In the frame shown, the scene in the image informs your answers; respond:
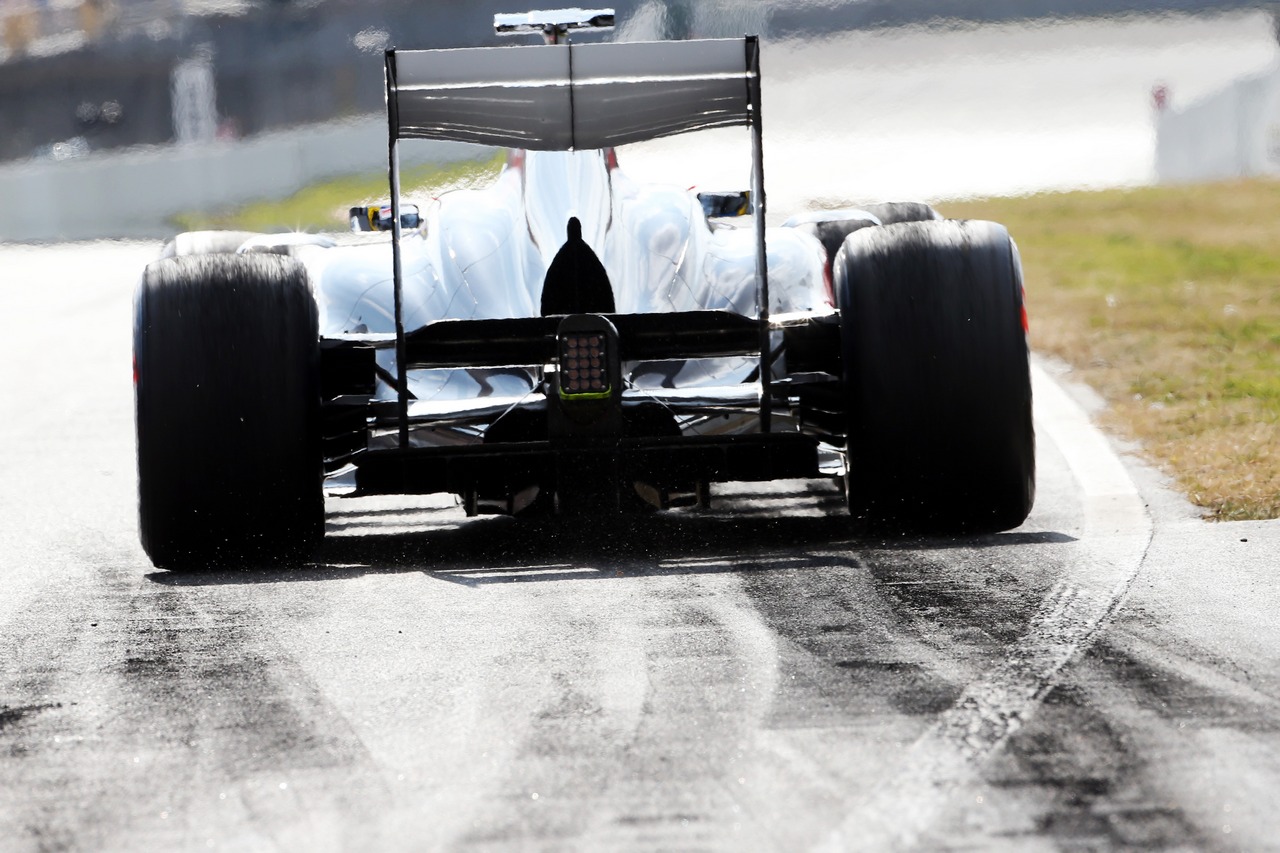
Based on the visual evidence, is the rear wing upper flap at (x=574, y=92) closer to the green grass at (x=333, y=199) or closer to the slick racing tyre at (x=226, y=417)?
the green grass at (x=333, y=199)

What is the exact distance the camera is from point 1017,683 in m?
4.96

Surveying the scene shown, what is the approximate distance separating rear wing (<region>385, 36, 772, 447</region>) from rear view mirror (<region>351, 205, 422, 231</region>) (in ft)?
2.38

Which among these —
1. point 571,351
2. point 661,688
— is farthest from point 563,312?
point 661,688

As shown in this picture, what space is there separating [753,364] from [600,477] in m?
0.90

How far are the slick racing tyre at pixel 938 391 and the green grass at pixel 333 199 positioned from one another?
168cm

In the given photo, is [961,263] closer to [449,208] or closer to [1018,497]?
[1018,497]

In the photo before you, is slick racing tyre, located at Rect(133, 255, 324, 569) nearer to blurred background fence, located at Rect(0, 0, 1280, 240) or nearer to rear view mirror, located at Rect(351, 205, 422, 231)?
rear view mirror, located at Rect(351, 205, 422, 231)

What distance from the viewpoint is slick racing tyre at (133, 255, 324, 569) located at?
22.4 feet

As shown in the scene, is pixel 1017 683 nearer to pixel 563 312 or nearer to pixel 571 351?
pixel 571 351

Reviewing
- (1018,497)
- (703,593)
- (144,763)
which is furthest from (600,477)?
(144,763)

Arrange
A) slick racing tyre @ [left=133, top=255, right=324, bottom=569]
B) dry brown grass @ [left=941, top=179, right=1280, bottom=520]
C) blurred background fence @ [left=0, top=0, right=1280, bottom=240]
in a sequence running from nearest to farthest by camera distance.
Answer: slick racing tyre @ [left=133, top=255, right=324, bottom=569], dry brown grass @ [left=941, top=179, right=1280, bottom=520], blurred background fence @ [left=0, top=0, right=1280, bottom=240]

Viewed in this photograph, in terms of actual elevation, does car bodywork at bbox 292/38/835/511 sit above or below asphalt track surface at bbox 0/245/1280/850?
above

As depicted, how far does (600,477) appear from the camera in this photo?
23.0 feet

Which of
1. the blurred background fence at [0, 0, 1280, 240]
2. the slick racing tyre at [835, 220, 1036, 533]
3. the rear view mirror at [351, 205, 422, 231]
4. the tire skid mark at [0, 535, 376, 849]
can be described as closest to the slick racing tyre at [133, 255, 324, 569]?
the tire skid mark at [0, 535, 376, 849]
